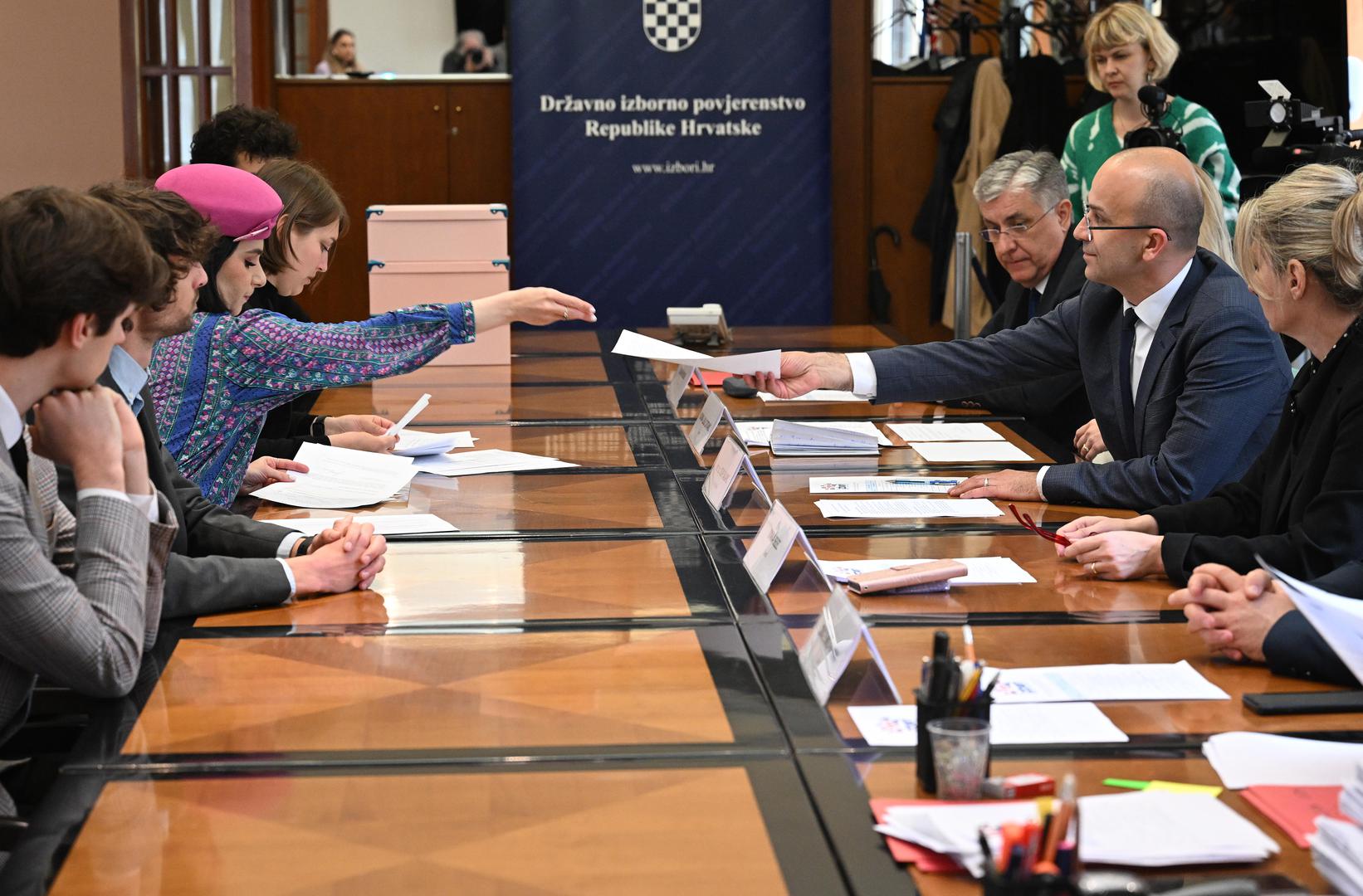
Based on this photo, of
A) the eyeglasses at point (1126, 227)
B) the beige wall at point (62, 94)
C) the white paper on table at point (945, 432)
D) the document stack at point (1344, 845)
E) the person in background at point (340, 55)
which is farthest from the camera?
the person in background at point (340, 55)

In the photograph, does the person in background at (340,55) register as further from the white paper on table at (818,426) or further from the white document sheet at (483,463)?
the white document sheet at (483,463)

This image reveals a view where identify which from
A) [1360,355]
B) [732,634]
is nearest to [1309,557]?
[1360,355]

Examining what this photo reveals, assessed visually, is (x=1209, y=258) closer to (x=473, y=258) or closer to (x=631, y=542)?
(x=631, y=542)

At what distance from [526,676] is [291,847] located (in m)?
0.49

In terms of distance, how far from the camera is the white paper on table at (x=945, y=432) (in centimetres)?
333

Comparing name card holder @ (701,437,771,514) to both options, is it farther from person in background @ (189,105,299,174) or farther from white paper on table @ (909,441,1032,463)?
person in background @ (189,105,299,174)

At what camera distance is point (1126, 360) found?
294 centimetres

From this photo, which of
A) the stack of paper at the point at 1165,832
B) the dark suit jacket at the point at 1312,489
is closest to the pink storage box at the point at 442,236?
the dark suit jacket at the point at 1312,489

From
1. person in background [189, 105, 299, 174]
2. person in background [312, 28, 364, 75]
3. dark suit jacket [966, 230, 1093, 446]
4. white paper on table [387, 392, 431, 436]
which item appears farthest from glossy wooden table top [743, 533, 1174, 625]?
person in background [312, 28, 364, 75]

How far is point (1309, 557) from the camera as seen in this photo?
2078mm

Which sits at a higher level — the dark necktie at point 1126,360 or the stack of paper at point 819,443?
the dark necktie at point 1126,360

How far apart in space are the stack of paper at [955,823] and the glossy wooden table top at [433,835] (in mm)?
116

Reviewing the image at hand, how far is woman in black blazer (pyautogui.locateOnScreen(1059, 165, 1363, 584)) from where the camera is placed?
2068 mm

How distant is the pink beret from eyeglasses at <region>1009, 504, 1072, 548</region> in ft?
4.71
